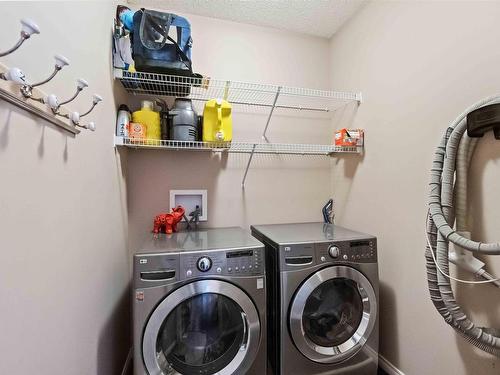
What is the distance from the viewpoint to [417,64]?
147 centimetres

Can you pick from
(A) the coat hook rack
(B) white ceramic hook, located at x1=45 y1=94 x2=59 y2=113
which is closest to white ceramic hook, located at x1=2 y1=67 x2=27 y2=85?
(A) the coat hook rack

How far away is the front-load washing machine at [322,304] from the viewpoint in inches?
56.9

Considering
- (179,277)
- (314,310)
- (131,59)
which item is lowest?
(314,310)

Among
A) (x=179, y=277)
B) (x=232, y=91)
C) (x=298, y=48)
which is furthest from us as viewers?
(x=298, y=48)

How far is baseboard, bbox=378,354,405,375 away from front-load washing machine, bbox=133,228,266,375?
0.87 meters

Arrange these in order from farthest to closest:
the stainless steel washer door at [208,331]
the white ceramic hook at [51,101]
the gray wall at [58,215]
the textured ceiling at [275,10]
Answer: the textured ceiling at [275,10], the stainless steel washer door at [208,331], the white ceramic hook at [51,101], the gray wall at [58,215]

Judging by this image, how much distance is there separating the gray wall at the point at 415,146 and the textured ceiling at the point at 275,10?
0.15 metres

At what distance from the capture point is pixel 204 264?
50.4 inches

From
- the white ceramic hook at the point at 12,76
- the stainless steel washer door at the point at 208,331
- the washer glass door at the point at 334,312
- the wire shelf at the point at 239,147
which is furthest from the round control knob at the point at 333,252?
the white ceramic hook at the point at 12,76

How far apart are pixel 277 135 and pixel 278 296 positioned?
1.34 metres

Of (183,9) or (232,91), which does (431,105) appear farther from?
(183,9)

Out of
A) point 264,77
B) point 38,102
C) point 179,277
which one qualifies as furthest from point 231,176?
point 38,102

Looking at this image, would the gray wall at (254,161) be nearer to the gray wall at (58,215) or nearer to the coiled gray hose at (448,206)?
the gray wall at (58,215)

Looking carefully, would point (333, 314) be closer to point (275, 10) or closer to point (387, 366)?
point (387, 366)
